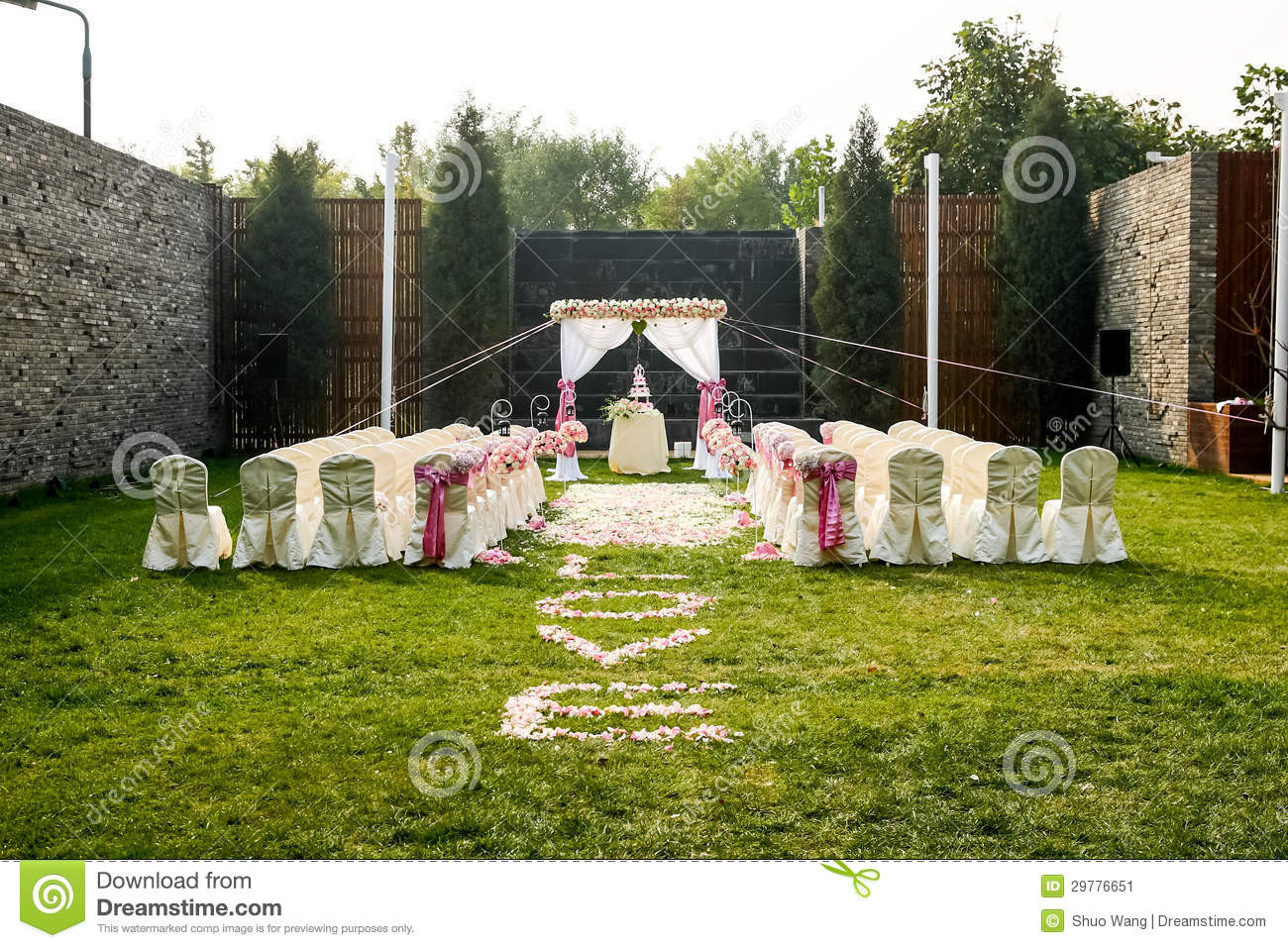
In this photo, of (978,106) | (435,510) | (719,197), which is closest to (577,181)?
(719,197)

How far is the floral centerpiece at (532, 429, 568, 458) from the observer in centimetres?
1192

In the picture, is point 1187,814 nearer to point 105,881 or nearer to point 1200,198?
point 105,881

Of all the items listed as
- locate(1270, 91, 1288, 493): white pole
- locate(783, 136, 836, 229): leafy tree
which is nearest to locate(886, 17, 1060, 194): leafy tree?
locate(783, 136, 836, 229): leafy tree

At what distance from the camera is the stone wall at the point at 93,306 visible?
11438 millimetres

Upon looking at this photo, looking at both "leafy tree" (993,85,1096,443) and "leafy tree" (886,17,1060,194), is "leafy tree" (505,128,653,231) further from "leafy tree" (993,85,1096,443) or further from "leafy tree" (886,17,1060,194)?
"leafy tree" (993,85,1096,443)

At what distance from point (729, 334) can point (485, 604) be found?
13251 mm

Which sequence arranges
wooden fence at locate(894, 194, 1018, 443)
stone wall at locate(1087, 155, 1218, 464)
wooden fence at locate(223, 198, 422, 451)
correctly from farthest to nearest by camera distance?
wooden fence at locate(894, 194, 1018, 443)
wooden fence at locate(223, 198, 422, 451)
stone wall at locate(1087, 155, 1218, 464)

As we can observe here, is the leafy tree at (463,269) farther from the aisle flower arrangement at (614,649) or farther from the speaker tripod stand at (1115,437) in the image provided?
the aisle flower arrangement at (614,649)

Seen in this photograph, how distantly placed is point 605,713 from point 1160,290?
12.8 metres

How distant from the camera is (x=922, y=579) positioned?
24.5 feet

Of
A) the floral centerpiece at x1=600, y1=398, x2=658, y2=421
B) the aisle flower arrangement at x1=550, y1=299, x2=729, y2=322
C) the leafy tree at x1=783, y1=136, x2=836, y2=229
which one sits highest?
the leafy tree at x1=783, y1=136, x2=836, y2=229

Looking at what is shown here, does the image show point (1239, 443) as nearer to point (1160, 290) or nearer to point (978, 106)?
point (1160, 290)

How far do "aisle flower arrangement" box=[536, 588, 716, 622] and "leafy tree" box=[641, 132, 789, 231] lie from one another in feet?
81.9

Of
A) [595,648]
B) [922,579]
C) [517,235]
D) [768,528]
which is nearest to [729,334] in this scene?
[517,235]
